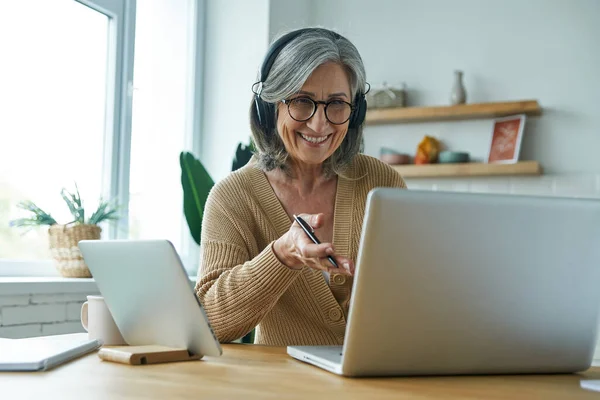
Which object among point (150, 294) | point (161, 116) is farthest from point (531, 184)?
point (150, 294)

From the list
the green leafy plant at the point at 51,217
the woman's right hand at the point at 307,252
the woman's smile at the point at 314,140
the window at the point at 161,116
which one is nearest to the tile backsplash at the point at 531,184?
the window at the point at 161,116

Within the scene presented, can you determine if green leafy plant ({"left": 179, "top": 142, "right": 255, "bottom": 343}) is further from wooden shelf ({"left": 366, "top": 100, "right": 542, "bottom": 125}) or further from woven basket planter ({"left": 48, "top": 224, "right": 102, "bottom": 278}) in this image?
wooden shelf ({"left": 366, "top": 100, "right": 542, "bottom": 125})

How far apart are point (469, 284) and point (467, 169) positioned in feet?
9.52

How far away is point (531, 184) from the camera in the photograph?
148 inches

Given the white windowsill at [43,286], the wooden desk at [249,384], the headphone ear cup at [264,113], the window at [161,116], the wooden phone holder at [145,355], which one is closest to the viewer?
the wooden desk at [249,384]

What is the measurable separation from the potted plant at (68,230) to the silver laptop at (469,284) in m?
1.88

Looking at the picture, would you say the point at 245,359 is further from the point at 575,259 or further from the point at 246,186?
the point at 246,186

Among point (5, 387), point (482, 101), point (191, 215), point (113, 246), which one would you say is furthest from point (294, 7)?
point (5, 387)

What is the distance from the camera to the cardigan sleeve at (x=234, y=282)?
136 cm

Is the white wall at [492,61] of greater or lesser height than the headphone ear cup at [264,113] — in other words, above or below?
above

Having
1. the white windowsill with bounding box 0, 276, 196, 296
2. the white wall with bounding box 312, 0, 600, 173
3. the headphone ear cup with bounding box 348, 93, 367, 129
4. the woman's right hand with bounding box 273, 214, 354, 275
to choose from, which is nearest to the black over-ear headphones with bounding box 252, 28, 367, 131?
the headphone ear cup with bounding box 348, 93, 367, 129

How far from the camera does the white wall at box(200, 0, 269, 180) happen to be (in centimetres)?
389

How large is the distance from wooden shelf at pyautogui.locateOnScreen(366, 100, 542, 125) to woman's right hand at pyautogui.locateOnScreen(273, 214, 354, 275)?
8.57 feet

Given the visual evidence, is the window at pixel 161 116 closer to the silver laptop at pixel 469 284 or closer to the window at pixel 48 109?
the window at pixel 48 109
